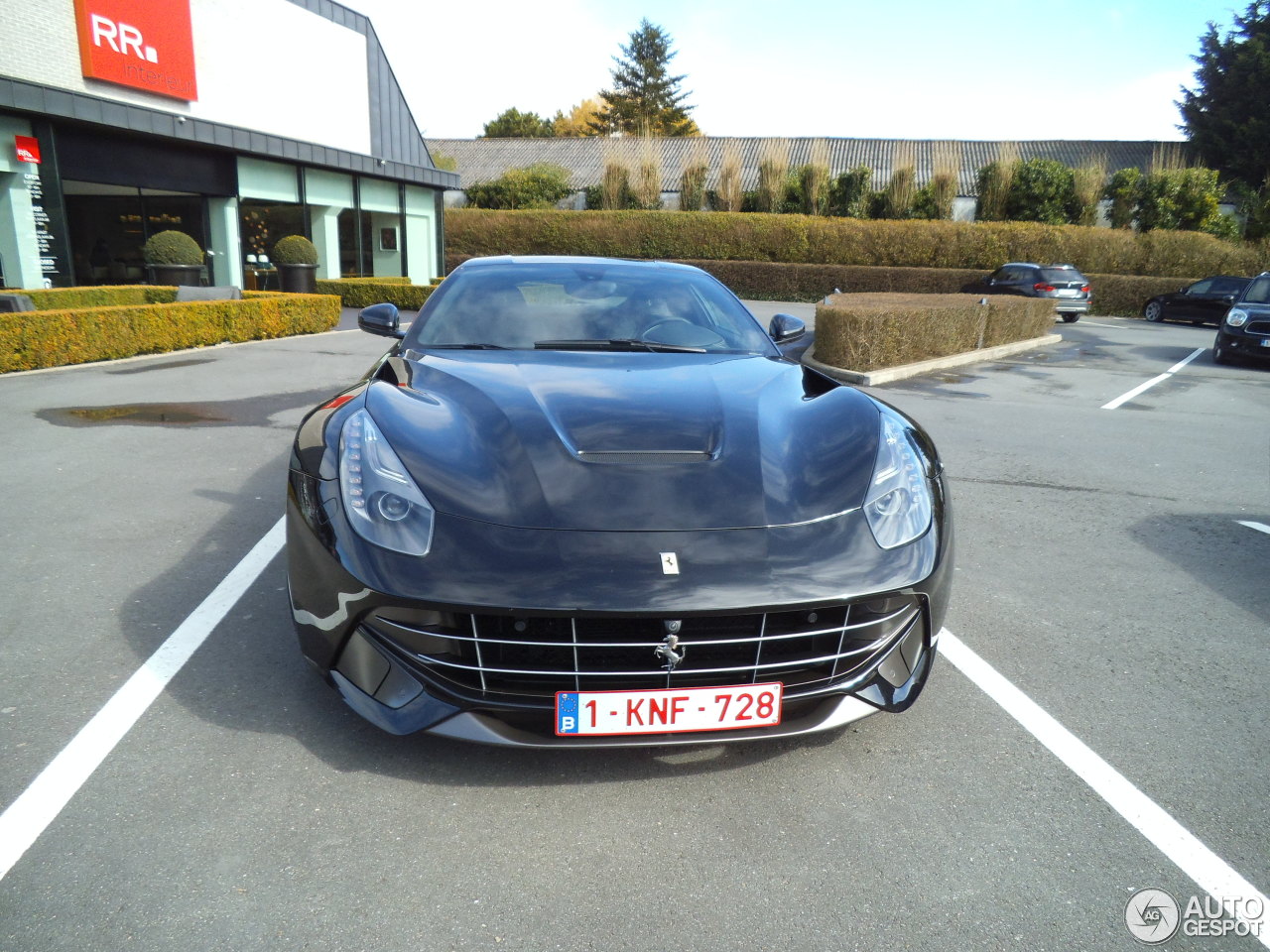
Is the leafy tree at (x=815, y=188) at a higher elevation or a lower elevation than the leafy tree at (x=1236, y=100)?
lower

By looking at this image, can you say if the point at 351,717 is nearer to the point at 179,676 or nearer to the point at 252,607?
the point at 179,676

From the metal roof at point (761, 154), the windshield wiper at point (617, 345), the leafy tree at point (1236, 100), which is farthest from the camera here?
the metal roof at point (761, 154)

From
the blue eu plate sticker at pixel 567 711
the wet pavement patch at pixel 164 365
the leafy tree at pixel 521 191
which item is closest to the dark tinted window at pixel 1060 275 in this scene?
the wet pavement patch at pixel 164 365

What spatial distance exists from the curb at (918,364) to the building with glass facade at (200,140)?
44.8 feet

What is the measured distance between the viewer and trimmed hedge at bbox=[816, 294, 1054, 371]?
11164 mm

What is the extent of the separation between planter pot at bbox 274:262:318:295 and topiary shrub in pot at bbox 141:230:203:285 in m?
2.93

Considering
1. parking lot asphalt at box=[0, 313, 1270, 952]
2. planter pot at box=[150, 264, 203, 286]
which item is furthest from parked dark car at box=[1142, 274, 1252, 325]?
planter pot at box=[150, 264, 203, 286]

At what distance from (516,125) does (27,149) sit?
64773 millimetres

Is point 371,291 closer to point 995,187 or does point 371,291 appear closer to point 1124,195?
point 995,187

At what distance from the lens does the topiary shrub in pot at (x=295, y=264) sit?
2044cm

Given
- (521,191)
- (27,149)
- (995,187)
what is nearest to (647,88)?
(521,191)

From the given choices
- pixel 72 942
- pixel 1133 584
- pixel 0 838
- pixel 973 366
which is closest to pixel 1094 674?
pixel 1133 584

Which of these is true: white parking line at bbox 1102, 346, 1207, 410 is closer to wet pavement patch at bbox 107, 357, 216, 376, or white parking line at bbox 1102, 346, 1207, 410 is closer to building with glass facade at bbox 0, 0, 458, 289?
wet pavement patch at bbox 107, 357, 216, 376

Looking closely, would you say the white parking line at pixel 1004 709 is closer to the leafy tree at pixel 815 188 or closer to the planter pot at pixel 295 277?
the planter pot at pixel 295 277
